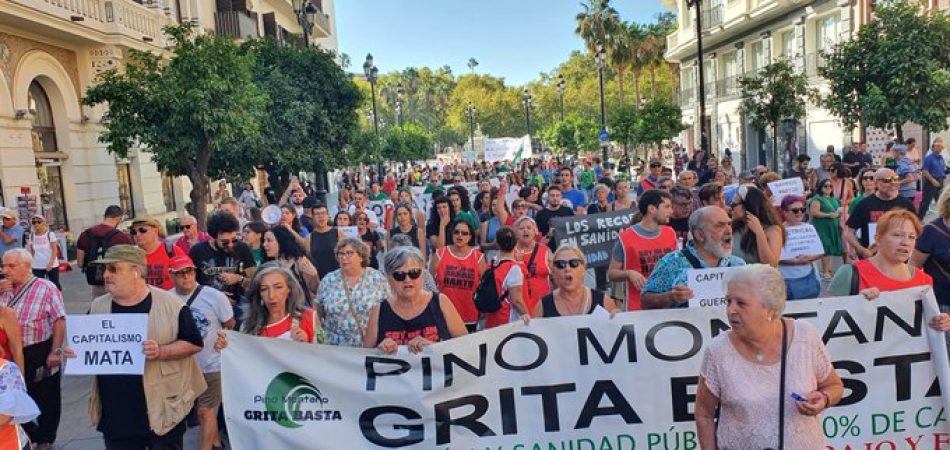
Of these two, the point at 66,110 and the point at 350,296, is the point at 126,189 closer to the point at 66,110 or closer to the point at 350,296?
the point at 66,110

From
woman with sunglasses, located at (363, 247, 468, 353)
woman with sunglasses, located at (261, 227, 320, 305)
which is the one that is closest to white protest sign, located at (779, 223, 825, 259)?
woman with sunglasses, located at (363, 247, 468, 353)

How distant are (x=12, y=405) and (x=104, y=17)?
18205mm

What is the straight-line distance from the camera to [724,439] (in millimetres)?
3051

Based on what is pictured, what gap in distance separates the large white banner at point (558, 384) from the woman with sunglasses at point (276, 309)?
0.24 metres

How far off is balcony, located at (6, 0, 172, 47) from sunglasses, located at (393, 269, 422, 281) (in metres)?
→ 14.2

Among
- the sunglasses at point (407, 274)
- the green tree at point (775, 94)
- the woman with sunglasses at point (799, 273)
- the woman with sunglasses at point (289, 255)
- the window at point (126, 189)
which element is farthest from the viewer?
the green tree at point (775, 94)

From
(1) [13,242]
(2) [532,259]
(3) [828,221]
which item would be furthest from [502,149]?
(2) [532,259]

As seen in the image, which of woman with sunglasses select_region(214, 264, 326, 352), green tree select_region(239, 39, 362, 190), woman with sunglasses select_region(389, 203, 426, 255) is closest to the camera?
woman with sunglasses select_region(214, 264, 326, 352)

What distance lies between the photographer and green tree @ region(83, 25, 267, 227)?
496 inches

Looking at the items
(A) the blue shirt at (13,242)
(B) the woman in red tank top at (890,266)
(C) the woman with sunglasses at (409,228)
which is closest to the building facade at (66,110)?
(A) the blue shirt at (13,242)

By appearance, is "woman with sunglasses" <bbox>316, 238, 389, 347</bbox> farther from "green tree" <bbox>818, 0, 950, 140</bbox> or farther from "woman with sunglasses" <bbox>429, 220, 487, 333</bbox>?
"green tree" <bbox>818, 0, 950, 140</bbox>

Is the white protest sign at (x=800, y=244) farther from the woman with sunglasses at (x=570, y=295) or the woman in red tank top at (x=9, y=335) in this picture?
the woman in red tank top at (x=9, y=335)

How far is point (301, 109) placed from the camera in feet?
63.9

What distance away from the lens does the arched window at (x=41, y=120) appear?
17812 millimetres
